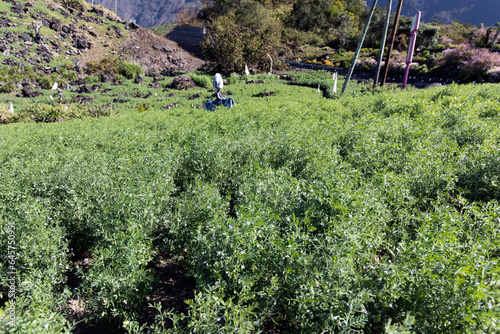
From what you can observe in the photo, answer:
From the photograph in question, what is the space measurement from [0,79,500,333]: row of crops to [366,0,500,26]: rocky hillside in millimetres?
131888

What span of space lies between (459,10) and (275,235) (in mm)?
171785

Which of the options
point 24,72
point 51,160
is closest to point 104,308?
point 51,160

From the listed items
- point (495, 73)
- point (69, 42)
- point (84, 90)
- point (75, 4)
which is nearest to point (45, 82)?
point (84, 90)

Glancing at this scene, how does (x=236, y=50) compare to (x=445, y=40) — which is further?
(x=445, y=40)

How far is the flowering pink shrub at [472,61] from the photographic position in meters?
20.7

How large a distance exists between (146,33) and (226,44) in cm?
1852

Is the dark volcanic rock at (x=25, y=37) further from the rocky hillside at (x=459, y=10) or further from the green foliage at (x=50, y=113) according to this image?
the rocky hillside at (x=459, y=10)

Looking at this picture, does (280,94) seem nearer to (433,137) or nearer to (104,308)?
(433,137)

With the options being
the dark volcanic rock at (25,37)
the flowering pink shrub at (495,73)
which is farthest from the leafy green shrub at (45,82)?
the flowering pink shrub at (495,73)

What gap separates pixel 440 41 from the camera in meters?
35.2

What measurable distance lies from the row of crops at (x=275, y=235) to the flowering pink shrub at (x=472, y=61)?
2030 cm

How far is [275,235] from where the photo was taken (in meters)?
2.60

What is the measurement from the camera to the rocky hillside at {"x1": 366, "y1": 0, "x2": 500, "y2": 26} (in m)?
112

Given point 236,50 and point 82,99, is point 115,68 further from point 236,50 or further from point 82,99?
point 236,50
